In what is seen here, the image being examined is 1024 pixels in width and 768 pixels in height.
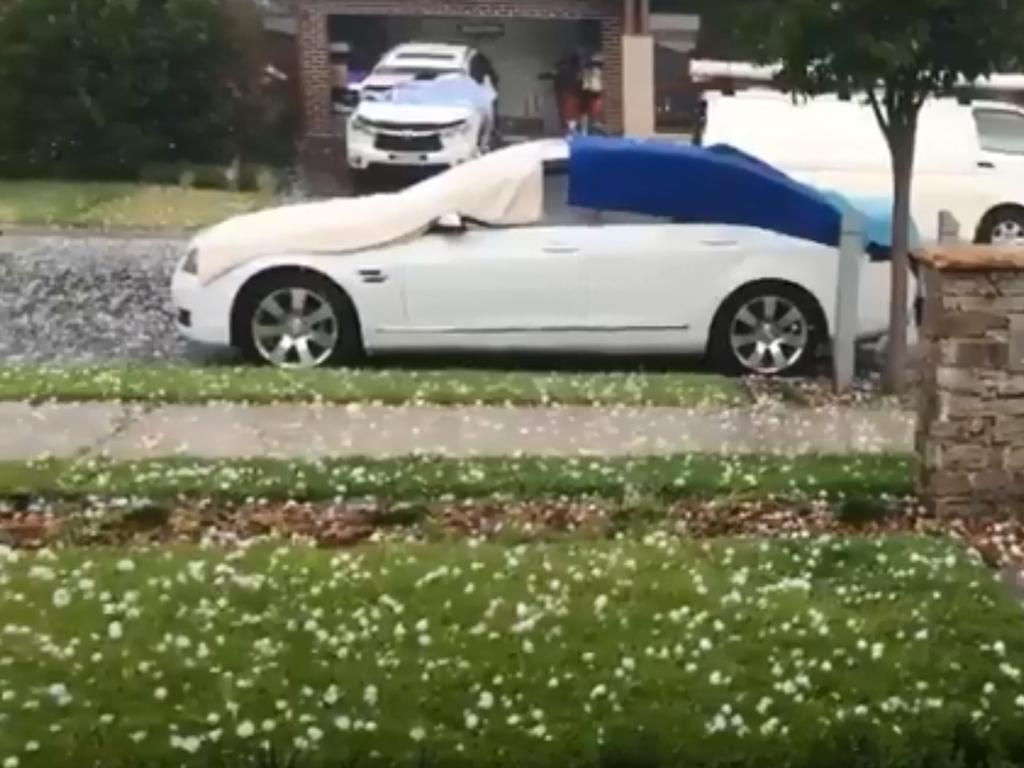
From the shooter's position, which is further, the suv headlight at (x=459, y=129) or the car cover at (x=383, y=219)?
the suv headlight at (x=459, y=129)

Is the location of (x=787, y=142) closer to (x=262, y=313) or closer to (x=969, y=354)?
(x=262, y=313)

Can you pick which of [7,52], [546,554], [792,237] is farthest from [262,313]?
[7,52]

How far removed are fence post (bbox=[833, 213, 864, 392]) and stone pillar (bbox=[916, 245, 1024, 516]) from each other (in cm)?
353

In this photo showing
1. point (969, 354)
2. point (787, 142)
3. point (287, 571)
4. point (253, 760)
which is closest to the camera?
point (253, 760)

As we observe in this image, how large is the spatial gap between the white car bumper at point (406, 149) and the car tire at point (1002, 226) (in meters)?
8.54

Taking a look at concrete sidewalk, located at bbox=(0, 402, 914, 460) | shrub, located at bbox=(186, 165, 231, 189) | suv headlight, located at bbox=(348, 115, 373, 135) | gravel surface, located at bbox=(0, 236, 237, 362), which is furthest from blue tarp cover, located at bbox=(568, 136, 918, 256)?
shrub, located at bbox=(186, 165, 231, 189)

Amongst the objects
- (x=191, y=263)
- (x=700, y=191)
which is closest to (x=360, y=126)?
(x=191, y=263)

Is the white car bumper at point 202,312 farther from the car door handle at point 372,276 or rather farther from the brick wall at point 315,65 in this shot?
the brick wall at point 315,65

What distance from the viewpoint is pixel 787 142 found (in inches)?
663

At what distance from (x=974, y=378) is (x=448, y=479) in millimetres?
2253

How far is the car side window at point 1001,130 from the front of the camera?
58.6ft

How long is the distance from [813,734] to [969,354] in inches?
97.8

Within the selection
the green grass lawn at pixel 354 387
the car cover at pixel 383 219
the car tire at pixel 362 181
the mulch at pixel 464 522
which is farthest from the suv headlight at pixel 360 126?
the mulch at pixel 464 522

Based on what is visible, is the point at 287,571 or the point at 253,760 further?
the point at 287,571
